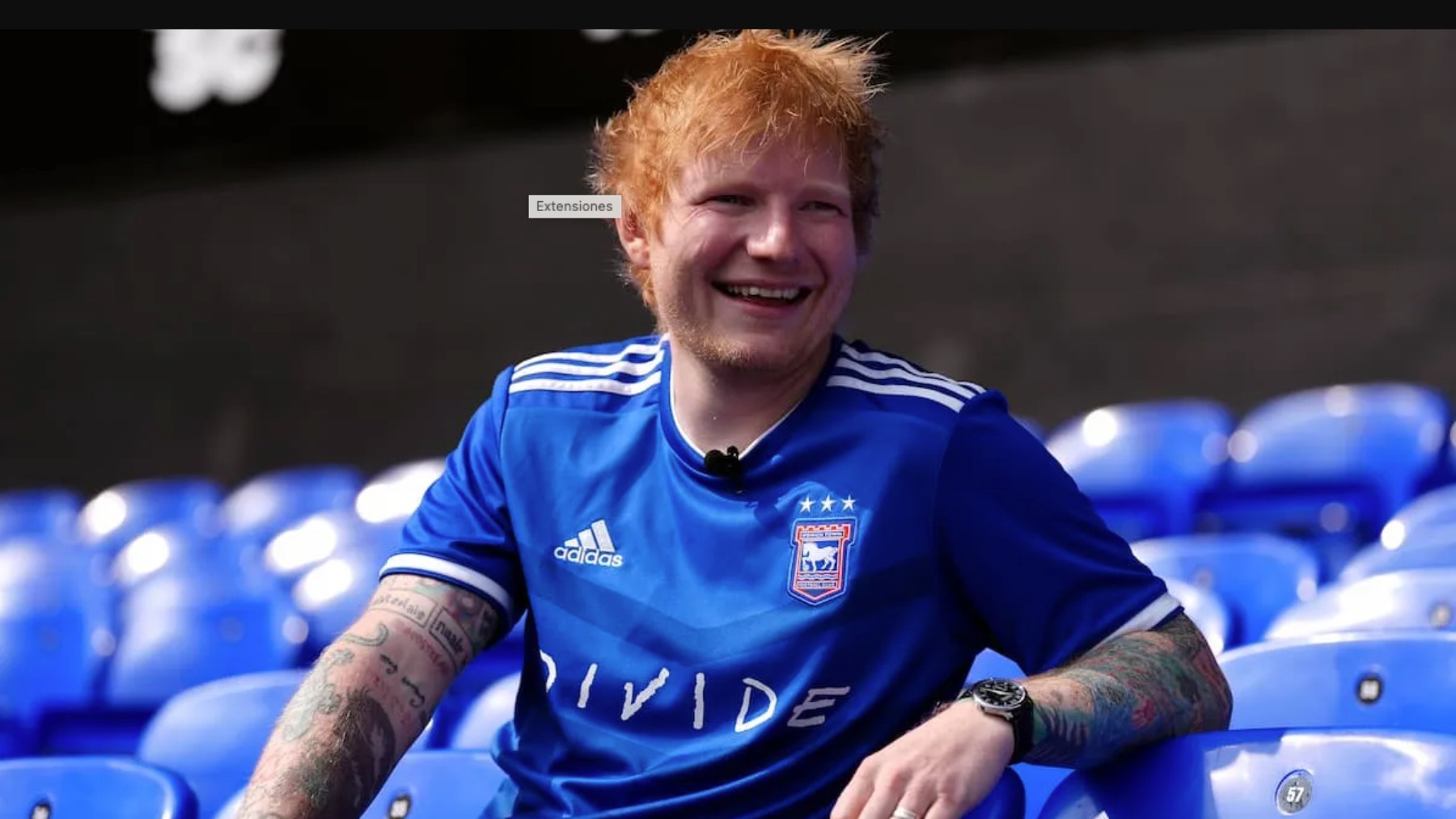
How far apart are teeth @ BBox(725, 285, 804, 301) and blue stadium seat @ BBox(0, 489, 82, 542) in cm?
467

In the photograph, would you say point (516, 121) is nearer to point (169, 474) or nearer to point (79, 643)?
point (169, 474)

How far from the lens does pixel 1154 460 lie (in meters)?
4.32

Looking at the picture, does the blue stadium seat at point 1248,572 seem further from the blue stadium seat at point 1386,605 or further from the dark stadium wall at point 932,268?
the dark stadium wall at point 932,268

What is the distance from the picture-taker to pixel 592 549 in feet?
5.94

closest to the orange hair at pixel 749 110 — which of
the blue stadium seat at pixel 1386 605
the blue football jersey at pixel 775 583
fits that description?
the blue football jersey at pixel 775 583

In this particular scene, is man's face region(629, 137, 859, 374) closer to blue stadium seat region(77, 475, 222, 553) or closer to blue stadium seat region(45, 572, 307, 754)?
blue stadium seat region(45, 572, 307, 754)

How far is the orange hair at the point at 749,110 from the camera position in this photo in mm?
1765

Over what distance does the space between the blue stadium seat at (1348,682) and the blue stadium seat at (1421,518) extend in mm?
1308

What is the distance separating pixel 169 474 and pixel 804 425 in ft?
20.4

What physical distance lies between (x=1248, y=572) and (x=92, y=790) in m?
1.98

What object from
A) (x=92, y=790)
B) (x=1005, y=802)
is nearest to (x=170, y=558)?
(x=92, y=790)

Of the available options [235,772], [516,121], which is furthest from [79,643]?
[516,121]

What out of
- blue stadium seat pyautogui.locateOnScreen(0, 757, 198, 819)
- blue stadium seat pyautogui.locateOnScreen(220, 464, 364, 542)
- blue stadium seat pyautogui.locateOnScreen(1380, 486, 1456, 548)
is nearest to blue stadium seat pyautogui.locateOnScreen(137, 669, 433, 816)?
blue stadium seat pyautogui.locateOnScreen(0, 757, 198, 819)

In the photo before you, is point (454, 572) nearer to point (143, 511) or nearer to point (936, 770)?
point (936, 770)
